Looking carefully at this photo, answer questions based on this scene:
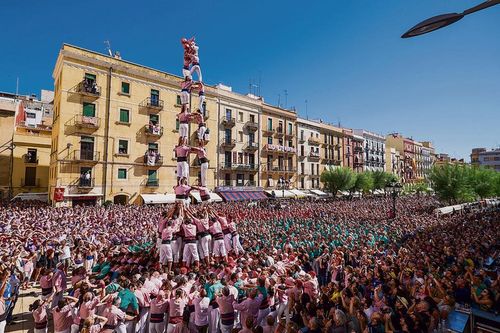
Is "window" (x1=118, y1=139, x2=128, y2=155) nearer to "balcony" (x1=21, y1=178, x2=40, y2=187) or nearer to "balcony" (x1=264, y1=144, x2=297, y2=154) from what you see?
"balcony" (x1=21, y1=178, x2=40, y2=187)

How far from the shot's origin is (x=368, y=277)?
7938 mm

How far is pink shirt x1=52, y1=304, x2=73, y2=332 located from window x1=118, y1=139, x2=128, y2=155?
2408 cm

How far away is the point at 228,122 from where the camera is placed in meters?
37.4

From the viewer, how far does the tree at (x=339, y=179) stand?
4350 cm

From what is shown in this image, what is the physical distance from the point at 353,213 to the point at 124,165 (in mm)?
21021

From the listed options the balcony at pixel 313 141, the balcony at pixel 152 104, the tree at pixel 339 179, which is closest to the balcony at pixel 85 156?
the balcony at pixel 152 104

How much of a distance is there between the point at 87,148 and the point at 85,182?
306 cm

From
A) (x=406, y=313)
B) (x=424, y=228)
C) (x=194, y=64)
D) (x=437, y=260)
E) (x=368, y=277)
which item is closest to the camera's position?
(x=406, y=313)

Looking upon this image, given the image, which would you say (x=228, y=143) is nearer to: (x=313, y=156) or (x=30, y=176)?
(x=313, y=156)

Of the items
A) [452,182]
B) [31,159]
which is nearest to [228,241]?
[31,159]

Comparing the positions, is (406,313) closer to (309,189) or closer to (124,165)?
(124,165)

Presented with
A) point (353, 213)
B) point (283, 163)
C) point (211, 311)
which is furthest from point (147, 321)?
point (283, 163)

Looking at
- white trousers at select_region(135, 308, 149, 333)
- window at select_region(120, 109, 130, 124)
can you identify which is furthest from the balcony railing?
white trousers at select_region(135, 308, 149, 333)

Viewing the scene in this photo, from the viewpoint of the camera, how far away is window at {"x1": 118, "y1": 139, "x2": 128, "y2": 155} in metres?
28.7
